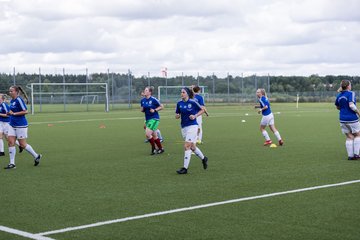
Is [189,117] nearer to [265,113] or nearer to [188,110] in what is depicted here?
[188,110]

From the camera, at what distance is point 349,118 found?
14.5 meters

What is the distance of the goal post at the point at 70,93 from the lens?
2099 inches

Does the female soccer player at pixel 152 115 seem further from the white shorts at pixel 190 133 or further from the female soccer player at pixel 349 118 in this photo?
the female soccer player at pixel 349 118

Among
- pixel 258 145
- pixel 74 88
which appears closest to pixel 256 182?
pixel 258 145

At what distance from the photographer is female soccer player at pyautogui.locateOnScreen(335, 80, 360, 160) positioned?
1445 cm

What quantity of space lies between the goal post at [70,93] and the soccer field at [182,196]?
36892 millimetres

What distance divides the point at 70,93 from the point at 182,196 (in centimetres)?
4629

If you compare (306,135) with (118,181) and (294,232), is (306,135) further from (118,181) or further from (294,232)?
(294,232)

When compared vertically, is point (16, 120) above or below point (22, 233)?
above

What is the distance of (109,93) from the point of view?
58.3 m

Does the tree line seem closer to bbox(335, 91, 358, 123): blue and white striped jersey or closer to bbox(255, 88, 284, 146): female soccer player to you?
bbox(255, 88, 284, 146): female soccer player

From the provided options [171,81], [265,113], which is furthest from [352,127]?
[171,81]

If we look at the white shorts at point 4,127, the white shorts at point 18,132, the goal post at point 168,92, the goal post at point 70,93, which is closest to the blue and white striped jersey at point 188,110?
the white shorts at point 18,132

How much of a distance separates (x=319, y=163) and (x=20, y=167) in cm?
715
